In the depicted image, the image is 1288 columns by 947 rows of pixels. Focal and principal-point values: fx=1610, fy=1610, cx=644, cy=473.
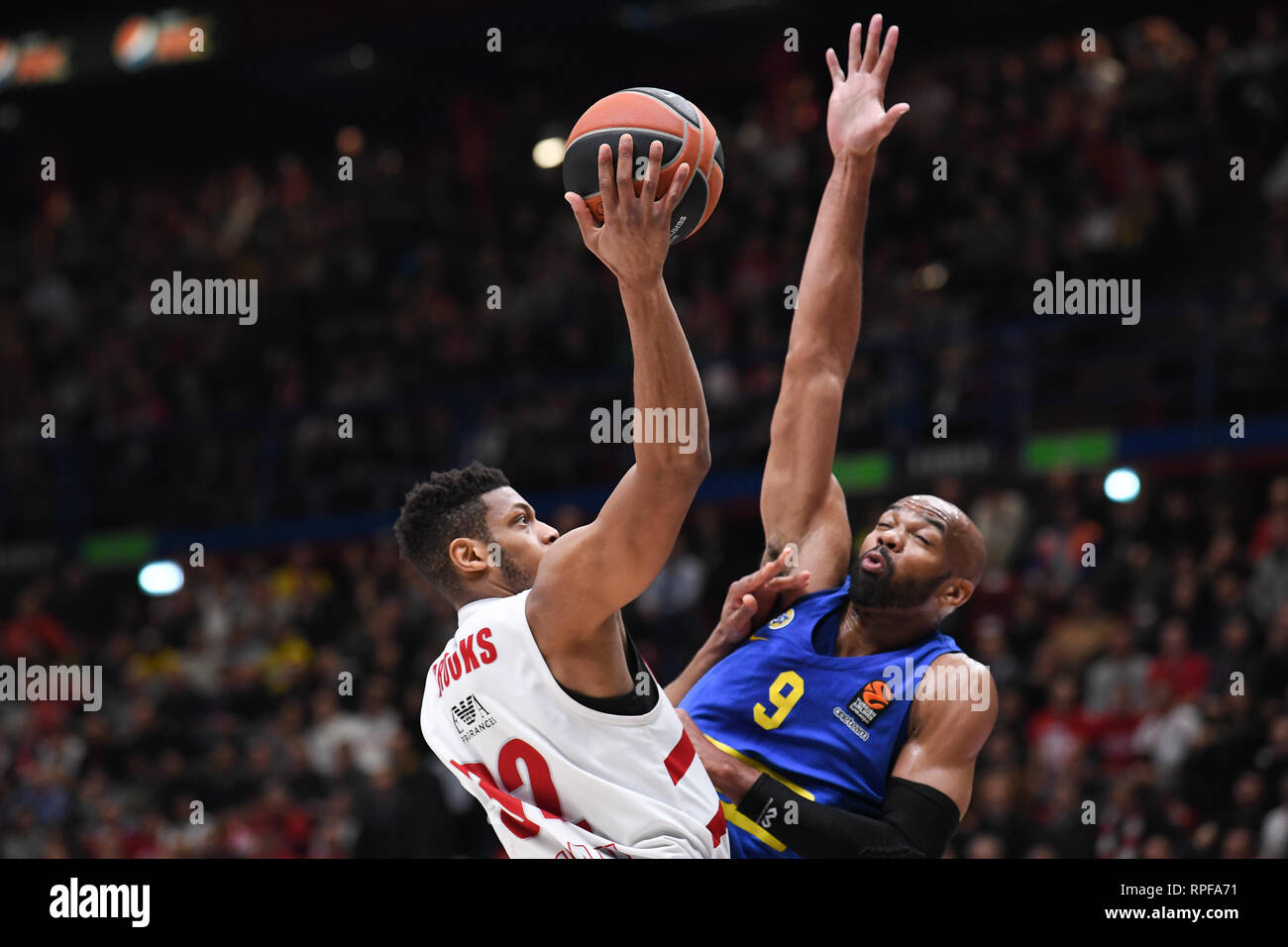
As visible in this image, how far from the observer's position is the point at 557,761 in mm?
3686

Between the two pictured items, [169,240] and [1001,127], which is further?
[169,240]

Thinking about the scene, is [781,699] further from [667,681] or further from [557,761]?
[667,681]

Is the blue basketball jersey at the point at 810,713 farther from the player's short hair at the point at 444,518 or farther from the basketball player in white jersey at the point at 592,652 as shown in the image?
the player's short hair at the point at 444,518

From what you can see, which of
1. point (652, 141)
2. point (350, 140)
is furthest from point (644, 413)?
point (350, 140)

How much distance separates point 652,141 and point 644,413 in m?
0.81

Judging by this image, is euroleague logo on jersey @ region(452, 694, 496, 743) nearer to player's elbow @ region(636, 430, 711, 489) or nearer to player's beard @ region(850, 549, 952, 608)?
player's elbow @ region(636, 430, 711, 489)

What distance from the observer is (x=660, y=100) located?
3.94m

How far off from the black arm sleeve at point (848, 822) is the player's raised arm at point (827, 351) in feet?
2.85

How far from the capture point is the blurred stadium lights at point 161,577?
595 inches
